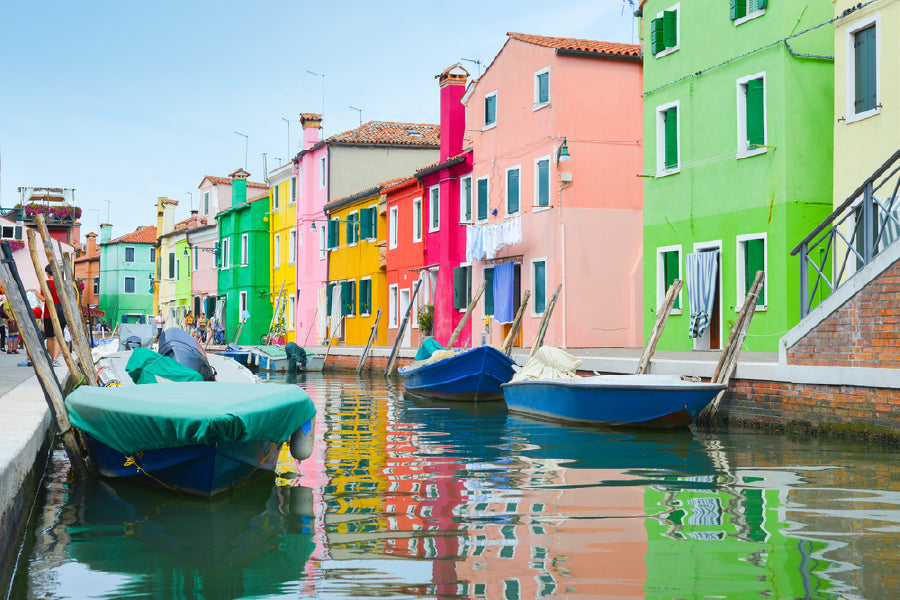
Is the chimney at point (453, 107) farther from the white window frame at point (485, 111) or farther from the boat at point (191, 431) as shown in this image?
the boat at point (191, 431)

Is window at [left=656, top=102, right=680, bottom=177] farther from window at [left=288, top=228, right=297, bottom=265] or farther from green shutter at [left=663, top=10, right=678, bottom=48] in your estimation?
window at [left=288, top=228, right=297, bottom=265]

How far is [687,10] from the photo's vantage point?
20.4m

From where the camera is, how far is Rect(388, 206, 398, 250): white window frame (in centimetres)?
3359

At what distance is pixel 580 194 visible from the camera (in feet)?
79.8

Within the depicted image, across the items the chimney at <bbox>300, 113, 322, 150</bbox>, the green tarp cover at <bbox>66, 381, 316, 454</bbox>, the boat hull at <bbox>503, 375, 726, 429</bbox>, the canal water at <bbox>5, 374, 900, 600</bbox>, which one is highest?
the chimney at <bbox>300, 113, 322, 150</bbox>

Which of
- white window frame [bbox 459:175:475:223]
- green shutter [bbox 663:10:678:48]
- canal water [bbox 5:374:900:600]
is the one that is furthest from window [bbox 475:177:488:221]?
canal water [bbox 5:374:900:600]

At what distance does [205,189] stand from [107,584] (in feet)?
171

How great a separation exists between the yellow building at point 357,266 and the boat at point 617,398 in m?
19.7

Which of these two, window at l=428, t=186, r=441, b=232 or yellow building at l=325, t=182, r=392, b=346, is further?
yellow building at l=325, t=182, r=392, b=346

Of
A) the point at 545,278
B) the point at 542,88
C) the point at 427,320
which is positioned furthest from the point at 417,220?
the point at 545,278

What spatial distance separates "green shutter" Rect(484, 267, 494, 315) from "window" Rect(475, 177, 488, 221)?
4.88ft

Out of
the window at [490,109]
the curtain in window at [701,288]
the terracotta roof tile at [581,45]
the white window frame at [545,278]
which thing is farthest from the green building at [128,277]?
the curtain in window at [701,288]

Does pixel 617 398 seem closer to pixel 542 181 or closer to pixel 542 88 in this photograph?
pixel 542 181

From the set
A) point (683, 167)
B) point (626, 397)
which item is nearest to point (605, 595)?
point (626, 397)
